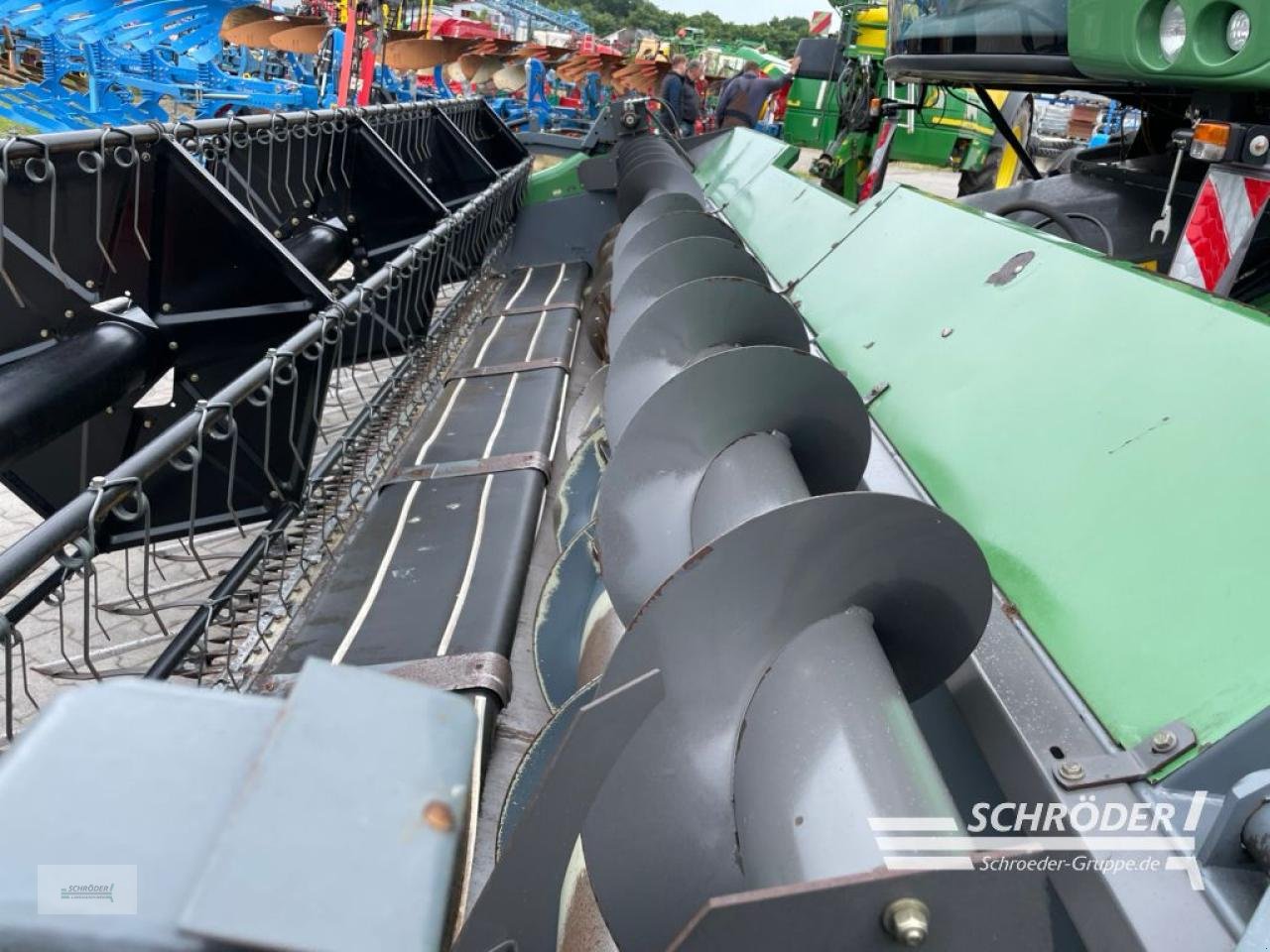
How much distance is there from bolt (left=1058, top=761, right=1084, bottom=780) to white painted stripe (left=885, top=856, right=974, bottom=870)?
14.0 inches

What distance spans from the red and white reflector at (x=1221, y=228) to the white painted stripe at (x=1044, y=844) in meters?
1.56

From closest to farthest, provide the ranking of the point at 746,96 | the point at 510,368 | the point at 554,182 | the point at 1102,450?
the point at 1102,450, the point at 510,368, the point at 554,182, the point at 746,96

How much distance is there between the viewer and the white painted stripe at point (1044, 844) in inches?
31.2

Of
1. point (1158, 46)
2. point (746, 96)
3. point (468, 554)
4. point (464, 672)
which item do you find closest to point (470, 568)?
point (468, 554)

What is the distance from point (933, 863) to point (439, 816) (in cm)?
39

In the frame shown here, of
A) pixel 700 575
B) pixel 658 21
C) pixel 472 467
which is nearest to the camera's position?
pixel 700 575

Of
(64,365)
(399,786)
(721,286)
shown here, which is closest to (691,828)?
(399,786)

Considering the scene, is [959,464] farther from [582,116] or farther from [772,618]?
[582,116]

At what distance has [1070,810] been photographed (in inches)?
39.6

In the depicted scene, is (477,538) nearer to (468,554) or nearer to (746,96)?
(468,554)

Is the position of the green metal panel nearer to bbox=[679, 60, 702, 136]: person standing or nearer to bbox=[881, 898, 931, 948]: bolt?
bbox=[881, 898, 931, 948]: bolt

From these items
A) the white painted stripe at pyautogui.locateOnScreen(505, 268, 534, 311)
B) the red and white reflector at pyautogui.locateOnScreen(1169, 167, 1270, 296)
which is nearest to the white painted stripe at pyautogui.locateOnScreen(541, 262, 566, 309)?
the white painted stripe at pyautogui.locateOnScreen(505, 268, 534, 311)

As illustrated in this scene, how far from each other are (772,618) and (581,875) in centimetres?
43

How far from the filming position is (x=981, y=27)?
2791mm
